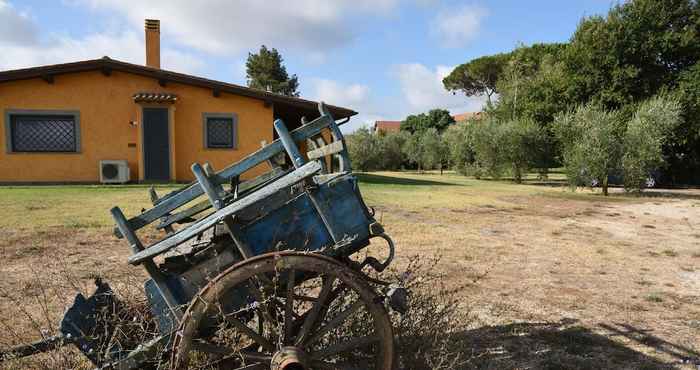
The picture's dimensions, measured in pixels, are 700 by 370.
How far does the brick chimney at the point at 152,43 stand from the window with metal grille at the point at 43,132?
4081mm

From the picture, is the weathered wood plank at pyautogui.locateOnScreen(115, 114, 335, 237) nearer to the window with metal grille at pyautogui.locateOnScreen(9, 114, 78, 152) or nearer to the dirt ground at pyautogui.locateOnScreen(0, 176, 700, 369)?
the dirt ground at pyautogui.locateOnScreen(0, 176, 700, 369)

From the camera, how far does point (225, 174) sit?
2.41 meters

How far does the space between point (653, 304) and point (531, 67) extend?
129ft

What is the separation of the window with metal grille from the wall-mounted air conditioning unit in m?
Result: 1.29

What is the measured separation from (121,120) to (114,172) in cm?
188


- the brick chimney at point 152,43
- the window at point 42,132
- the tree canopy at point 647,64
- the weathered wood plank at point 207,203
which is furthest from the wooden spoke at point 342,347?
the tree canopy at point 647,64

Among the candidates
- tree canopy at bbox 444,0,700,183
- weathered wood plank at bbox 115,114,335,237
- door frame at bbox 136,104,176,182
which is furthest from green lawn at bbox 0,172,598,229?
tree canopy at bbox 444,0,700,183

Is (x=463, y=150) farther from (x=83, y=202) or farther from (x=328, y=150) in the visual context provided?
(x=328, y=150)

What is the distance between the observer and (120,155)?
51.2 ft

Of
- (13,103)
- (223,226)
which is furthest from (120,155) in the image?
(223,226)

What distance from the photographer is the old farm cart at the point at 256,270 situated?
2.12 m

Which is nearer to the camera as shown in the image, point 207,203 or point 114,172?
point 207,203

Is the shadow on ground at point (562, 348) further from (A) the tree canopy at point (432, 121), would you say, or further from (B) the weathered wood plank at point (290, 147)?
(A) the tree canopy at point (432, 121)

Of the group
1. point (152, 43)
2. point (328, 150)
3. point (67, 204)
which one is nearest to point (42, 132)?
point (152, 43)
